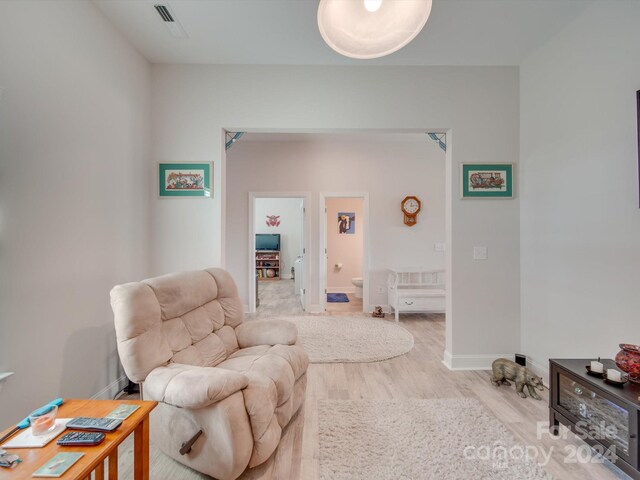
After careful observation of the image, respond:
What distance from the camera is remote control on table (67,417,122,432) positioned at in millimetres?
1107

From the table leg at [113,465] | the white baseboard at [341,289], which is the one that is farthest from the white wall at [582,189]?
the white baseboard at [341,289]

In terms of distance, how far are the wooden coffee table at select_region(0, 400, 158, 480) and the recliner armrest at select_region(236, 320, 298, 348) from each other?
936 mm

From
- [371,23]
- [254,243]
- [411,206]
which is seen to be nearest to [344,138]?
[411,206]

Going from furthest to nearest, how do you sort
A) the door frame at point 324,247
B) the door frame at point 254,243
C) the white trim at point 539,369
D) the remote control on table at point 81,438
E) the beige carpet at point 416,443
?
the door frame at point 324,247 → the door frame at point 254,243 → the white trim at point 539,369 → the beige carpet at point 416,443 → the remote control on table at point 81,438

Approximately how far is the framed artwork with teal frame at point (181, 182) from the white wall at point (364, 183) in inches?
80.2

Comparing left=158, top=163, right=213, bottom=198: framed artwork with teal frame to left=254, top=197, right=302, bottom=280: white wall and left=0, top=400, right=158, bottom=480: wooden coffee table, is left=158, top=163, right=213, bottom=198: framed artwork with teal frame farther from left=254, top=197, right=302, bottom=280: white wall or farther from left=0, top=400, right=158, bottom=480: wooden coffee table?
left=254, top=197, right=302, bottom=280: white wall

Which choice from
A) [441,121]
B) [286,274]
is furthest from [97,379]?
[286,274]

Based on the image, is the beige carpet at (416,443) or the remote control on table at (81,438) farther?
the beige carpet at (416,443)

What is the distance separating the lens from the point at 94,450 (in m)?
1.01

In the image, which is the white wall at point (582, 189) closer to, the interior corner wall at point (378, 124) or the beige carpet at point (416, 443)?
the interior corner wall at point (378, 124)

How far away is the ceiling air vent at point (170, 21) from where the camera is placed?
7.06ft

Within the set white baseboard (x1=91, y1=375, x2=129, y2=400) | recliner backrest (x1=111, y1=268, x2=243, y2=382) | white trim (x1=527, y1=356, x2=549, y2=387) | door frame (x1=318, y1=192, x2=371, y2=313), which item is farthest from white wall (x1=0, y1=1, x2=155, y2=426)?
white trim (x1=527, y1=356, x2=549, y2=387)

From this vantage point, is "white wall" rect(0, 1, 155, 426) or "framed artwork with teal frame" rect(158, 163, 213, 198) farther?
"framed artwork with teal frame" rect(158, 163, 213, 198)

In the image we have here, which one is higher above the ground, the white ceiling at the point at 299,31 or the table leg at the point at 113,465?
the white ceiling at the point at 299,31
